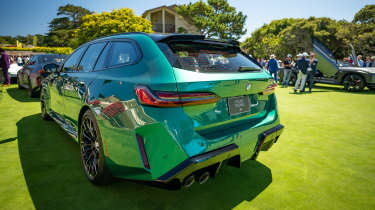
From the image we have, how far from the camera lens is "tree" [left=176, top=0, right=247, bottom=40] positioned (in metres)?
38.6

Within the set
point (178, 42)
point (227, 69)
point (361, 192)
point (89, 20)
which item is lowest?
point (361, 192)

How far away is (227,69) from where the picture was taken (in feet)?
6.95

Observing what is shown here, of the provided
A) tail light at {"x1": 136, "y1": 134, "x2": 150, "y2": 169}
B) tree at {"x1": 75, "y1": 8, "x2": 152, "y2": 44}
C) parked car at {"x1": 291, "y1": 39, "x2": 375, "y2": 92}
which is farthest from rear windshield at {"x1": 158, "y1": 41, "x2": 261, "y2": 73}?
tree at {"x1": 75, "y1": 8, "x2": 152, "y2": 44}

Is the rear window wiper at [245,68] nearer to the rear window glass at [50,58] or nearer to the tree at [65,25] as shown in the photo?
the rear window glass at [50,58]

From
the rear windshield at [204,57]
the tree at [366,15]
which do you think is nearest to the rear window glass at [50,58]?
the rear windshield at [204,57]

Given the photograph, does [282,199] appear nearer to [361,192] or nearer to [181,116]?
[361,192]

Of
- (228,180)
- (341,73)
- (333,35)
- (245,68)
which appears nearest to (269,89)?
Answer: (245,68)

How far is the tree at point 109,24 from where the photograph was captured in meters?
23.0

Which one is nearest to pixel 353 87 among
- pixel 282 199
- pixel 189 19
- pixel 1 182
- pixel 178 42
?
pixel 282 199

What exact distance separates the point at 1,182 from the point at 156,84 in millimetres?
2239

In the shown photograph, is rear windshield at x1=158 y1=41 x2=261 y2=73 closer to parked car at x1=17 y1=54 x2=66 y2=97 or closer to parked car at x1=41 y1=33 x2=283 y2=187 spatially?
parked car at x1=41 y1=33 x2=283 y2=187

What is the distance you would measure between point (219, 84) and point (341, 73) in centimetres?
1191

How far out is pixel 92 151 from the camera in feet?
8.02

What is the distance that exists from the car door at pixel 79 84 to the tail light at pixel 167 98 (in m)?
1.00
